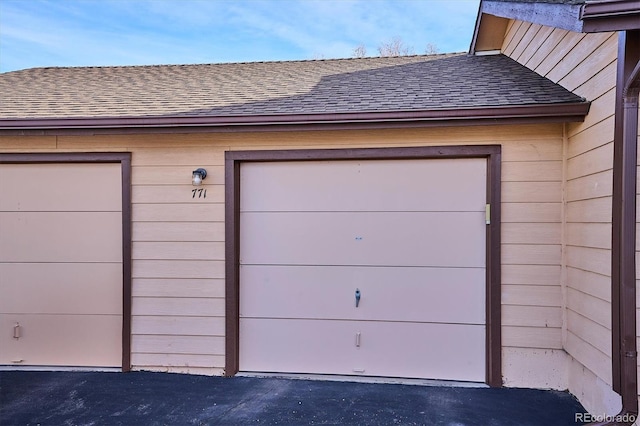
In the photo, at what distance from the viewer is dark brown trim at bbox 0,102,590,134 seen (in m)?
3.18

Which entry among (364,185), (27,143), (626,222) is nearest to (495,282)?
(626,222)

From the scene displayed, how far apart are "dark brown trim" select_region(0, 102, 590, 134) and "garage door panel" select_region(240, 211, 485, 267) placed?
35.8 inches

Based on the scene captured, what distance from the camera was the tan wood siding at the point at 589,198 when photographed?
108 inches

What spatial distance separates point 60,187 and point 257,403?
3.00 metres

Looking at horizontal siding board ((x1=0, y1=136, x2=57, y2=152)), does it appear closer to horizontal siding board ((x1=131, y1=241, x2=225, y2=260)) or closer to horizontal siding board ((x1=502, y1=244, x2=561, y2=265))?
horizontal siding board ((x1=131, y1=241, x2=225, y2=260))

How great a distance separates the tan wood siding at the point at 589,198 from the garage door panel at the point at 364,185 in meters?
0.77

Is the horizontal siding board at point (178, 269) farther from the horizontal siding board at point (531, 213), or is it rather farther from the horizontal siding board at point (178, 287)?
the horizontal siding board at point (531, 213)

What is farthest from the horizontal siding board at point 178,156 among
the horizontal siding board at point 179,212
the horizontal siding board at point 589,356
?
the horizontal siding board at point 589,356

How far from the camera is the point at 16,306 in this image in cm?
408

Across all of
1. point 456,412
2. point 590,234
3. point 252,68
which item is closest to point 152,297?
point 456,412

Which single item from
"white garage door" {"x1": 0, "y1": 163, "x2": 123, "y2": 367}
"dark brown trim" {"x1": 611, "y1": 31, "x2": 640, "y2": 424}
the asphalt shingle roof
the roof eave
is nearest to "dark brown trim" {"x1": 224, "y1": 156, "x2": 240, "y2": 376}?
the asphalt shingle roof

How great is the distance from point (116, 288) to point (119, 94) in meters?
2.28

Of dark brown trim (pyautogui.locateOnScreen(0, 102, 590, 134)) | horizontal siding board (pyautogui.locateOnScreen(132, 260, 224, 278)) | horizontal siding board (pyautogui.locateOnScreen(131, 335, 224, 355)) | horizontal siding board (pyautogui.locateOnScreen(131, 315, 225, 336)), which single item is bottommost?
horizontal siding board (pyautogui.locateOnScreen(131, 335, 224, 355))

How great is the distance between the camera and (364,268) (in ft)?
12.5
